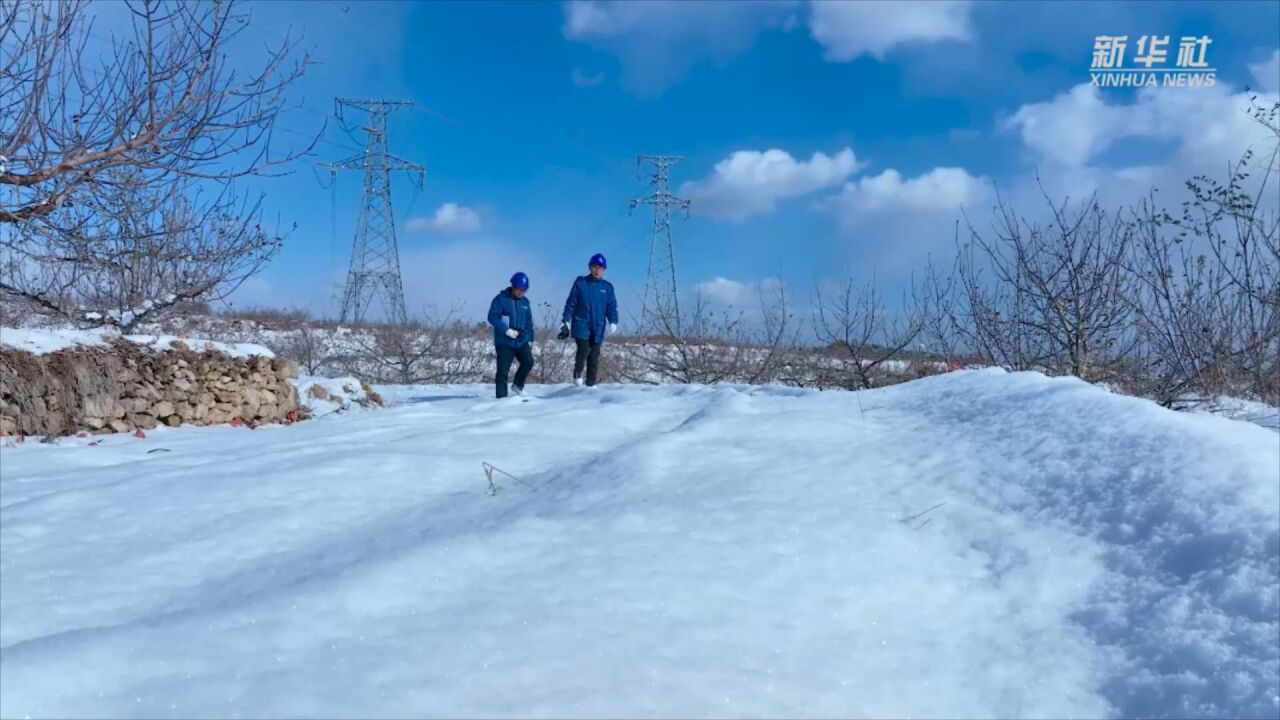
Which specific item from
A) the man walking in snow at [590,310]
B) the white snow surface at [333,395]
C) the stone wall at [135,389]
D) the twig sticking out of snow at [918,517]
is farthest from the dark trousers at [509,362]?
the twig sticking out of snow at [918,517]

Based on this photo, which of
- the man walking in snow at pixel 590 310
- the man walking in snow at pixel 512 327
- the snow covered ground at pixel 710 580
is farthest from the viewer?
the man walking in snow at pixel 590 310

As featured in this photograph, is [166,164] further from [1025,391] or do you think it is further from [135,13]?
[1025,391]

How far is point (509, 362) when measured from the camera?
29.6ft

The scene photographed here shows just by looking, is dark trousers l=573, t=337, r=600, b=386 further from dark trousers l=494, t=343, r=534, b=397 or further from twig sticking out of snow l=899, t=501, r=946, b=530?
twig sticking out of snow l=899, t=501, r=946, b=530

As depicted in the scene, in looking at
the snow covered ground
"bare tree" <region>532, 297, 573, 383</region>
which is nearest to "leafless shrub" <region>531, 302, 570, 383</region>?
"bare tree" <region>532, 297, 573, 383</region>

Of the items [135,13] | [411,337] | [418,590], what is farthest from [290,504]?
[411,337]

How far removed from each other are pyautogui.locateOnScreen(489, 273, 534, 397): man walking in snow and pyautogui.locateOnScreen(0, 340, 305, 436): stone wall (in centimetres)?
A: 268

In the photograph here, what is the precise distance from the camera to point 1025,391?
3.74 metres

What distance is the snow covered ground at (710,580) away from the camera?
6.13ft

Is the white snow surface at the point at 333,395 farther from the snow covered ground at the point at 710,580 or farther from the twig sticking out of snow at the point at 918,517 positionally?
the twig sticking out of snow at the point at 918,517

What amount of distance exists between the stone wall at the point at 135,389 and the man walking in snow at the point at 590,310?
3.45 m

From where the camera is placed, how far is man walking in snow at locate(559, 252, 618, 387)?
9.57 m

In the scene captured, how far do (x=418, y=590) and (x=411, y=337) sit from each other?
15.3m

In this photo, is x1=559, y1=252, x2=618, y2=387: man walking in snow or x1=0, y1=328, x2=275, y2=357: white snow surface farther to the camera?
x1=559, y1=252, x2=618, y2=387: man walking in snow
